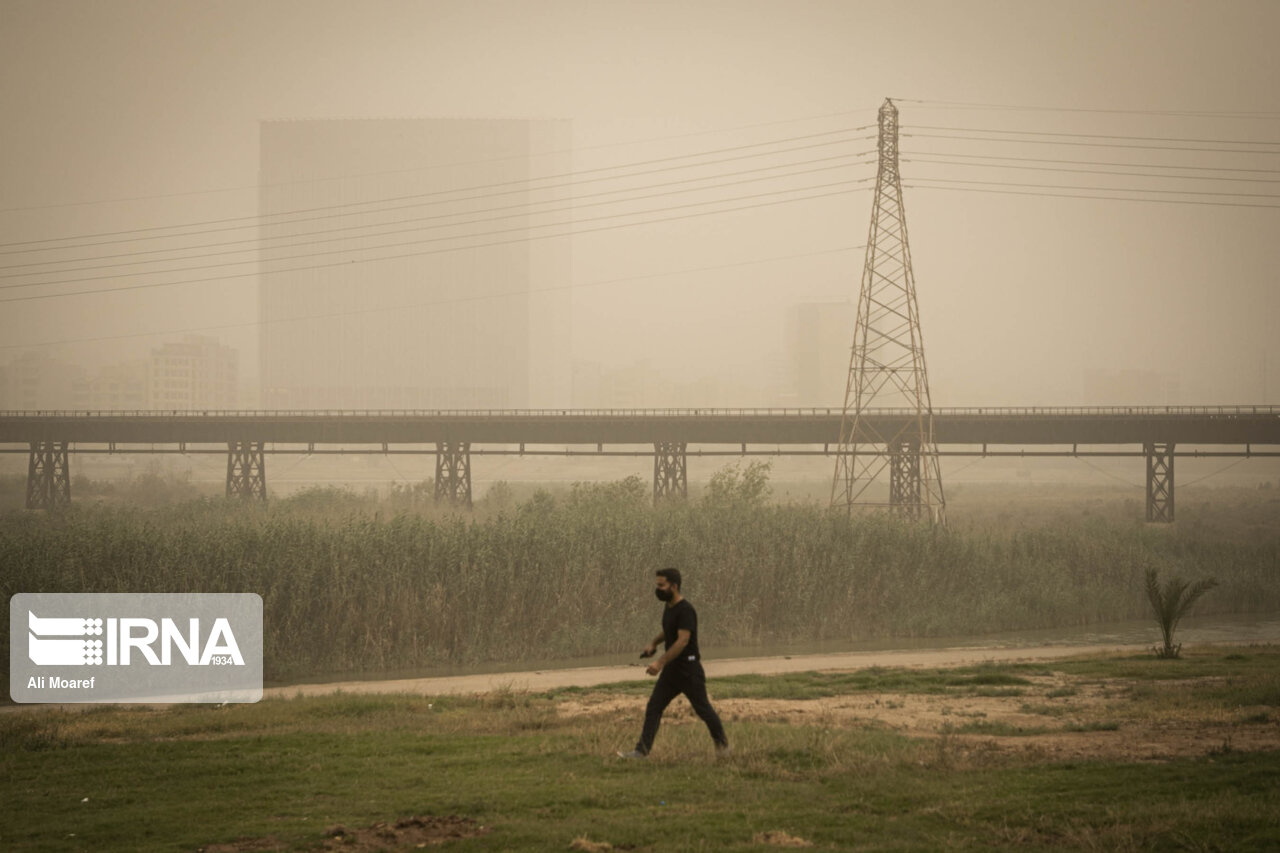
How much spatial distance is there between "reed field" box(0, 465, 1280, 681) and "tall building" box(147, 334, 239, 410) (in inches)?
4818

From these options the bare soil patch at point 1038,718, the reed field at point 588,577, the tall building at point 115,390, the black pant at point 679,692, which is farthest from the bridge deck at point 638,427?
the tall building at point 115,390

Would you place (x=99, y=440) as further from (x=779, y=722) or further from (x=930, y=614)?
(x=779, y=722)

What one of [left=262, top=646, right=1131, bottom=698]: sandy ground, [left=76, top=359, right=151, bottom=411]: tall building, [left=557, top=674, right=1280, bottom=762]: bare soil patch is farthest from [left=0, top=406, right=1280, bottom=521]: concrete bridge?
[left=76, top=359, right=151, bottom=411]: tall building

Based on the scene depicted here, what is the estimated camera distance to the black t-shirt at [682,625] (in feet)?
44.3

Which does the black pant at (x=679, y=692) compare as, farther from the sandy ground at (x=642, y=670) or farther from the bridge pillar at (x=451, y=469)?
the bridge pillar at (x=451, y=469)

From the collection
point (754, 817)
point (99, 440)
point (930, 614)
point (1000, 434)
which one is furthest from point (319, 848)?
point (99, 440)

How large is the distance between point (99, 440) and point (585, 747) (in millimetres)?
78711

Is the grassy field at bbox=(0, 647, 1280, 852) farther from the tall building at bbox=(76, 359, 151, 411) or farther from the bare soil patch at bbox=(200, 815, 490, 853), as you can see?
the tall building at bbox=(76, 359, 151, 411)

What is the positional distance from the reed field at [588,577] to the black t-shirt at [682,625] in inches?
682

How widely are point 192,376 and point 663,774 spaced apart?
167 meters

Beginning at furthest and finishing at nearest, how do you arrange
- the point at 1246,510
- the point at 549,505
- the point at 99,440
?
the point at 1246,510, the point at 99,440, the point at 549,505

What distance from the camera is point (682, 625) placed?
13.5 metres

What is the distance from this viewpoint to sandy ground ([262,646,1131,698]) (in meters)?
23.9

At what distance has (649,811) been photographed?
12.0 meters
